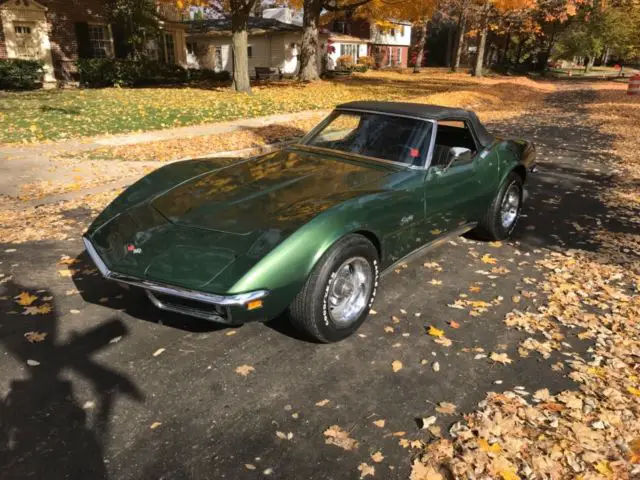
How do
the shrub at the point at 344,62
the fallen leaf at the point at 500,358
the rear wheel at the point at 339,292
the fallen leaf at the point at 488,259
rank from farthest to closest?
the shrub at the point at 344,62, the fallen leaf at the point at 488,259, the fallen leaf at the point at 500,358, the rear wheel at the point at 339,292

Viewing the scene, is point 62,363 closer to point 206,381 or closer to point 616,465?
point 206,381

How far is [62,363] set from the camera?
3.36 meters

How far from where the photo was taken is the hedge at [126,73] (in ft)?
77.4

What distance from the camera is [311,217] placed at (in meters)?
3.32

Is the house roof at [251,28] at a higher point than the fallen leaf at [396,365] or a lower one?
higher

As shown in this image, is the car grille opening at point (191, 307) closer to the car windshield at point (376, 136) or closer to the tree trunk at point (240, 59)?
the car windshield at point (376, 136)

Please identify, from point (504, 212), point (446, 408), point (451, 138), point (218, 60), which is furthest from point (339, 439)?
point (218, 60)

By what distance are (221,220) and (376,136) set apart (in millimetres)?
1861

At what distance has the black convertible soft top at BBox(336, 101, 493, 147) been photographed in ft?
15.1

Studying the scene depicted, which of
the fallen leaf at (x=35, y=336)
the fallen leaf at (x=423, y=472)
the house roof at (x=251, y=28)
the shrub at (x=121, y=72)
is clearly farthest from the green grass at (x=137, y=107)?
the house roof at (x=251, y=28)

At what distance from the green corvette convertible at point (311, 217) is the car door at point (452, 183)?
0.01 meters

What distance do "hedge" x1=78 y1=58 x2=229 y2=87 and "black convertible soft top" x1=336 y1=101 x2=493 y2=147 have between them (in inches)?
881

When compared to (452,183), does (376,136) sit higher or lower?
higher

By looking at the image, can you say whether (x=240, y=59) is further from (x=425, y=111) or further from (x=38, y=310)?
(x=38, y=310)
